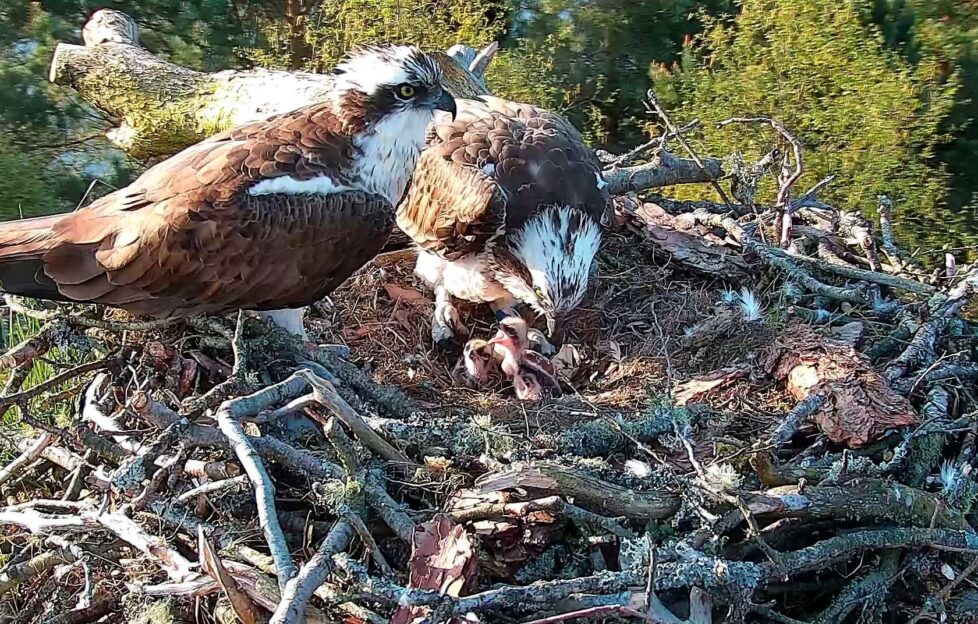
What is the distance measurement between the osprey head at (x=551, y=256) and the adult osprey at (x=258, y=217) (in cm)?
52

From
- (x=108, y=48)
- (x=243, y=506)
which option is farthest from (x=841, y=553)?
(x=108, y=48)

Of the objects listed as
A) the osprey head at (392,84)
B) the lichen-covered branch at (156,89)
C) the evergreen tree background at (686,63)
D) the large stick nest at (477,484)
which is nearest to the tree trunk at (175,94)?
the lichen-covered branch at (156,89)

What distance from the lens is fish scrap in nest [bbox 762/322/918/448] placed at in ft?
9.24

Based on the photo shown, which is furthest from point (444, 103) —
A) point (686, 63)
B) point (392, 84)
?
point (686, 63)

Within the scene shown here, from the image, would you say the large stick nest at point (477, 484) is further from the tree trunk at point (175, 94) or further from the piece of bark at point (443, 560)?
the tree trunk at point (175, 94)

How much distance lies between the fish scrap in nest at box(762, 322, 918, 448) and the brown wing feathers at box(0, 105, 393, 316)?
149 centimetres

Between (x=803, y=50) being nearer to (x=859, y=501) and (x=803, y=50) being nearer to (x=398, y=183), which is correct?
(x=398, y=183)

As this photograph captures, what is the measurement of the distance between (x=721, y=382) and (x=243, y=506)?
174 centimetres

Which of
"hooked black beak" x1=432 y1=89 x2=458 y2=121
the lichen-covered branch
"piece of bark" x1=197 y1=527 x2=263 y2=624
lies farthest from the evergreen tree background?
"piece of bark" x1=197 y1=527 x2=263 y2=624

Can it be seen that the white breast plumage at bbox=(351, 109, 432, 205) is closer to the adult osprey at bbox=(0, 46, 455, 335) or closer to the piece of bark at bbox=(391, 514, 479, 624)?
the adult osprey at bbox=(0, 46, 455, 335)

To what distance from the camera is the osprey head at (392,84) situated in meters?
3.27

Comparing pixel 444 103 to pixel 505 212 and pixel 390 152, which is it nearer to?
pixel 390 152

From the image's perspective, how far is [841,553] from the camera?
2.44 meters

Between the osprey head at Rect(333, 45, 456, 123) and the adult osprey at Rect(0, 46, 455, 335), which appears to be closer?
the adult osprey at Rect(0, 46, 455, 335)
